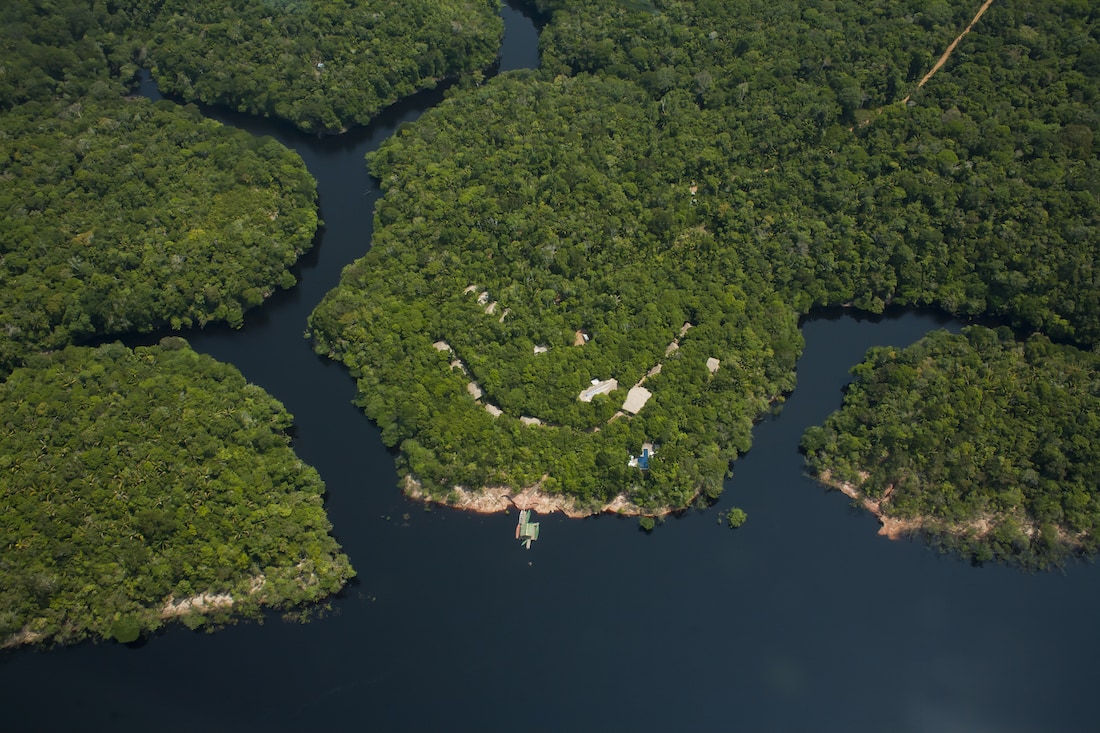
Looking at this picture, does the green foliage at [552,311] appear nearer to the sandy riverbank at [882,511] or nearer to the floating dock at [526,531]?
the floating dock at [526,531]

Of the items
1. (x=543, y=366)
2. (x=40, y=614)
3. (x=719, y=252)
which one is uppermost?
(x=719, y=252)

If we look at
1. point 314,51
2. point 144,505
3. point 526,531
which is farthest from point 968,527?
point 314,51

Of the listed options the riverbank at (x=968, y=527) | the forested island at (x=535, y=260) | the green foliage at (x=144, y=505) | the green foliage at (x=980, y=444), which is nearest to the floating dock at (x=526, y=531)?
the forested island at (x=535, y=260)

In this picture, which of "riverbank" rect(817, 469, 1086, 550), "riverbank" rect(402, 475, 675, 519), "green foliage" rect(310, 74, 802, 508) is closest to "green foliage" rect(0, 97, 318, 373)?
"green foliage" rect(310, 74, 802, 508)

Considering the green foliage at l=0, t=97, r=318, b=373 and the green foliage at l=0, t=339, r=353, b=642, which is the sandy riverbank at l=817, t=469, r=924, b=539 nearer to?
the green foliage at l=0, t=339, r=353, b=642

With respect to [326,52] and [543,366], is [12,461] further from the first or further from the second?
[326,52]

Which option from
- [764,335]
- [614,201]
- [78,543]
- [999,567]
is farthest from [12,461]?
[999,567]

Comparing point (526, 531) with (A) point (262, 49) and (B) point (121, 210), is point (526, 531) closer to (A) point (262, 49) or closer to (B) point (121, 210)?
(B) point (121, 210)
